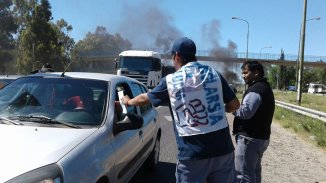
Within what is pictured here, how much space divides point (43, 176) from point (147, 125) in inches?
121

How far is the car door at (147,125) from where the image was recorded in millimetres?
5922

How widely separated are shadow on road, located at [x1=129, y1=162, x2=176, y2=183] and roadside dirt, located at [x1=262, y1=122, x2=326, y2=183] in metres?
1.52

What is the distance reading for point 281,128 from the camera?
49.3 ft

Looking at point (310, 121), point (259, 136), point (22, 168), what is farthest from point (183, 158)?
point (310, 121)

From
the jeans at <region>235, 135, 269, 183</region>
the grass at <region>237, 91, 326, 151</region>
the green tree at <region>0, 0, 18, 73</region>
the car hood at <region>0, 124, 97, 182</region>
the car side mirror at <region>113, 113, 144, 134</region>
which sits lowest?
the grass at <region>237, 91, 326, 151</region>

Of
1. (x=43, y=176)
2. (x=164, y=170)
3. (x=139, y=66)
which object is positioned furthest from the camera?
(x=139, y=66)

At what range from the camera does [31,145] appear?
3.58 meters

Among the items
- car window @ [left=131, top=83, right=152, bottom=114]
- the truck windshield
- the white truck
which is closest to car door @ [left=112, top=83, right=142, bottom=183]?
car window @ [left=131, top=83, right=152, bottom=114]

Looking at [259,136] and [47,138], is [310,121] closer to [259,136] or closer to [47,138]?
[259,136]

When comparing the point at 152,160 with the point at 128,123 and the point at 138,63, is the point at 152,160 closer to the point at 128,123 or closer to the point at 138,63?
the point at 128,123

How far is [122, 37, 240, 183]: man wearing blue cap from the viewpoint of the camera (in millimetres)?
3334

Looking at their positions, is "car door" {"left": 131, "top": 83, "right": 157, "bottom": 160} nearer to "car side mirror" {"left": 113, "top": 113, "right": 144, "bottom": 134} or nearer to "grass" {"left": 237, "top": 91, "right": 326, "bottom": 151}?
"car side mirror" {"left": 113, "top": 113, "right": 144, "bottom": 134}

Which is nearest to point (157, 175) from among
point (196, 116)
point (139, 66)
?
point (196, 116)

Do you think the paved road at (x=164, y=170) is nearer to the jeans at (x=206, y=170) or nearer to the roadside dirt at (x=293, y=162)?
the roadside dirt at (x=293, y=162)
